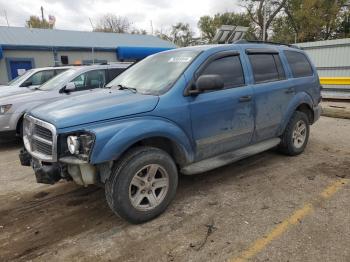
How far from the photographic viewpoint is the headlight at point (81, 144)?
309 cm

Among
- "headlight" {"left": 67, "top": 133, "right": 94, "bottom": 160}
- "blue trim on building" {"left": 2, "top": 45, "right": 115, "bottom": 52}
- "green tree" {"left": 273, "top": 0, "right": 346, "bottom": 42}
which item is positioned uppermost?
"green tree" {"left": 273, "top": 0, "right": 346, "bottom": 42}

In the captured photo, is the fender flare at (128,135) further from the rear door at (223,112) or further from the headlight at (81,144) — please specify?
the rear door at (223,112)

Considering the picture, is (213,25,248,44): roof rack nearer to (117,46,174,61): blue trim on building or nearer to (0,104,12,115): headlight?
(0,104,12,115): headlight

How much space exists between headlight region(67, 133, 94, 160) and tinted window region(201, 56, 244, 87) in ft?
5.81

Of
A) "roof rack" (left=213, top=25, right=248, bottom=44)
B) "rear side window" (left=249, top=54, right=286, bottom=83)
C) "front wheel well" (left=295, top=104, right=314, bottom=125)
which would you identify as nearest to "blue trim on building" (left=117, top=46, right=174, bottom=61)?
"roof rack" (left=213, top=25, right=248, bottom=44)

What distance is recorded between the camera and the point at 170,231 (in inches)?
133

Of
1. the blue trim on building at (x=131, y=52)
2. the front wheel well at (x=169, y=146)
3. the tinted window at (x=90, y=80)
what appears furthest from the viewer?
the blue trim on building at (x=131, y=52)

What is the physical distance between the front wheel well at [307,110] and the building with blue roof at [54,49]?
53.0 feet

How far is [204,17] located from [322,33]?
17.5 m

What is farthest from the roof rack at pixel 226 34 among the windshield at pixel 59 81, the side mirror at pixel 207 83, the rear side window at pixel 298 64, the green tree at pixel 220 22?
the green tree at pixel 220 22

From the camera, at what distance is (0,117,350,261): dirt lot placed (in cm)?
301

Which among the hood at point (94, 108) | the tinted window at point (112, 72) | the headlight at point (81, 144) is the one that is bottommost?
the headlight at point (81, 144)

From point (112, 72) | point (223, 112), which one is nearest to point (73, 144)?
point (223, 112)

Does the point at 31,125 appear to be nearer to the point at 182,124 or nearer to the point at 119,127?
the point at 119,127
